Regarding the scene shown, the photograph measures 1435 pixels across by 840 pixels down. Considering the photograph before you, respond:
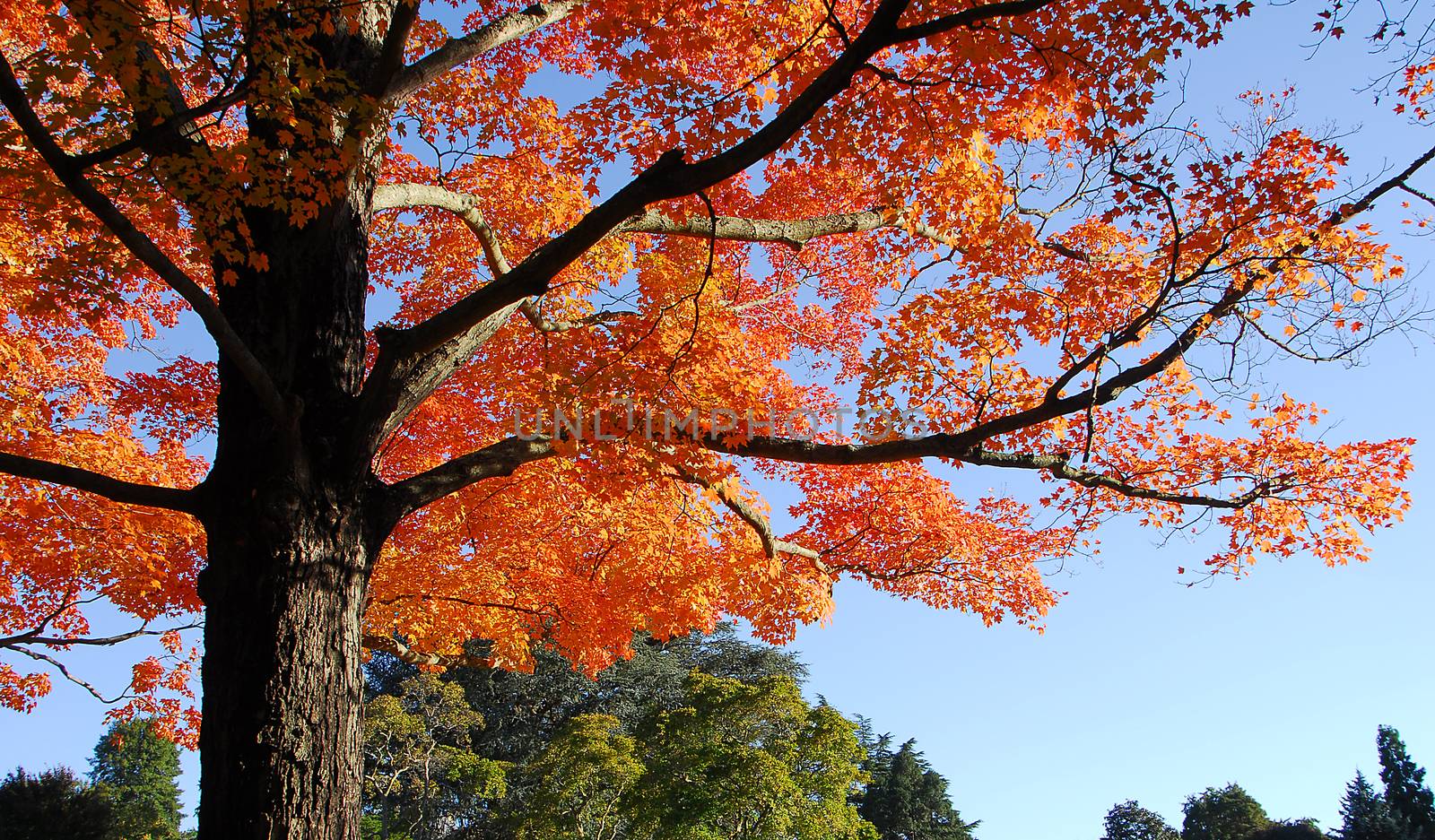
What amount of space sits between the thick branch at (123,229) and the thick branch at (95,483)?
70 cm

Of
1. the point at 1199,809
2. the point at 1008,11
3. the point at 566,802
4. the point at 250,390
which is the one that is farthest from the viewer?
the point at 1199,809

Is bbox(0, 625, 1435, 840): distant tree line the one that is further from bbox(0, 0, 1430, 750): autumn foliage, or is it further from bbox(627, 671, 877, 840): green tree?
bbox(0, 0, 1430, 750): autumn foliage

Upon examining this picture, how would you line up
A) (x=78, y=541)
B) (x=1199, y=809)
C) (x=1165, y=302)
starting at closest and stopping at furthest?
(x=1165, y=302)
(x=78, y=541)
(x=1199, y=809)

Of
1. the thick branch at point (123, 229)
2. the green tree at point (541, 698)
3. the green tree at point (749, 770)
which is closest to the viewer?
the thick branch at point (123, 229)

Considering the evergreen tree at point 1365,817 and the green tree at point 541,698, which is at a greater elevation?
the green tree at point 541,698

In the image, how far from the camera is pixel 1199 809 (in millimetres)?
31547

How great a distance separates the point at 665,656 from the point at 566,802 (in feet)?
32.6

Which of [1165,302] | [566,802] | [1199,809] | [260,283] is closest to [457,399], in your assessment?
[260,283]

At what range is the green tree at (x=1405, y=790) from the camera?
80.4 ft

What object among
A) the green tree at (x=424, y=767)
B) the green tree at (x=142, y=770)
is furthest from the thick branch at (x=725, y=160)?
the green tree at (x=142, y=770)

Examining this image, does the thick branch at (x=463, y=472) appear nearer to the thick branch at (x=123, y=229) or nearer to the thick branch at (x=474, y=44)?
the thick branch at (x=123, y=229)

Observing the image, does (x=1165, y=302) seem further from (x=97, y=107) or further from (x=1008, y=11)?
(x=97, y=107)

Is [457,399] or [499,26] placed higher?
[499,26]

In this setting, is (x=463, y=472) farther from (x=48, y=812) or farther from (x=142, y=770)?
(x=142, y=770)
